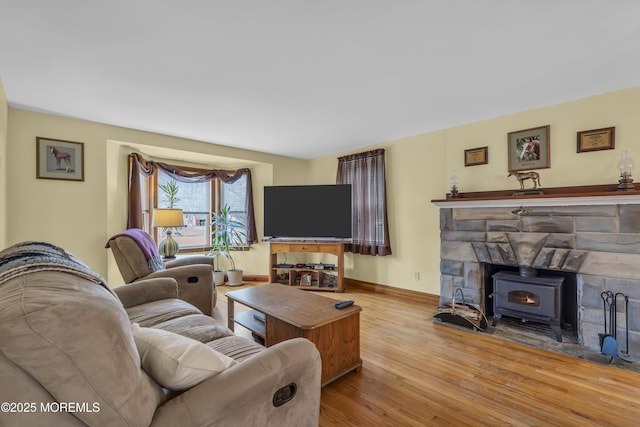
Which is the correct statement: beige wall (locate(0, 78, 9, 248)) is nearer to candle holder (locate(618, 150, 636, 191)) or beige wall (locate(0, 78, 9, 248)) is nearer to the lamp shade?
the lamp shade

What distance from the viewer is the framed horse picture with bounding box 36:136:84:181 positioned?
9.74ft

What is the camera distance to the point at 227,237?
4.88 metres

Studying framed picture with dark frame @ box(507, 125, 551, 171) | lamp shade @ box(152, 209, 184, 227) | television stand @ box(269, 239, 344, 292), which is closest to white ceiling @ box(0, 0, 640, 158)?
framed picture with dark frame @ box(507, 125, 551, 171)

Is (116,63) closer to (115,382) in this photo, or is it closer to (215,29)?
(215,29)

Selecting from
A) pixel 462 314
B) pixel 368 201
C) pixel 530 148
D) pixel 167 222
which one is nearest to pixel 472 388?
pixel 462 314

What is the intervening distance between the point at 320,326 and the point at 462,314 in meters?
1.88

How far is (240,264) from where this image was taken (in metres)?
5.21

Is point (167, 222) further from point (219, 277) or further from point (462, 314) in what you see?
point (462, 314)

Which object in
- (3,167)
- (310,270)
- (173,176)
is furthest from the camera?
(310,270)

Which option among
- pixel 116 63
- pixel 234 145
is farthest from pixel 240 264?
pixel 116 63

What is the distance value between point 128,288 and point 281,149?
3057 mm

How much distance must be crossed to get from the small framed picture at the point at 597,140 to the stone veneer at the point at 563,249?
585 mm

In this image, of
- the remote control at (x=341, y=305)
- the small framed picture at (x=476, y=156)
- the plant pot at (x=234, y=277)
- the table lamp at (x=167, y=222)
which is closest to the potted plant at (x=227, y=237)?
the plant pot at (x=234, y=277)

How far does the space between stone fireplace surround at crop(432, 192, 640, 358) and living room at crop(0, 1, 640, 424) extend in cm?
33
